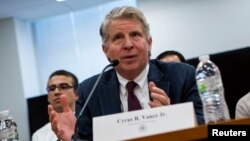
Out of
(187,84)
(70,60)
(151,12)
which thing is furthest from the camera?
(70,60)

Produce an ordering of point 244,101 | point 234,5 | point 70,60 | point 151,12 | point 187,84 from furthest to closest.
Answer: point 70,60 < point 151,12 < point 234,5 < point 244,101 < point 187,84

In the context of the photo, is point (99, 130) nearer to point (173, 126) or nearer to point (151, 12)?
point (173, 126)

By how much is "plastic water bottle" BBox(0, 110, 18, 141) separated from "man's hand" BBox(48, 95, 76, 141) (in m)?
0.25

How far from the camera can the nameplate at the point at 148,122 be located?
1085 millimetres

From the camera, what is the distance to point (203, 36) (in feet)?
15.4

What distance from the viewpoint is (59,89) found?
3.45 metres

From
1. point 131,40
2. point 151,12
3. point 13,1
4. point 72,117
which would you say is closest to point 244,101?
point 131,40

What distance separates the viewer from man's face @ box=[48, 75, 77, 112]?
3.38 metres

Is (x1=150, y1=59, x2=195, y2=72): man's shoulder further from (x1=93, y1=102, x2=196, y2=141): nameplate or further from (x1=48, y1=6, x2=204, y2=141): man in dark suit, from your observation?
(x1=93, y1=102, x2=196, y2=141): nameplate

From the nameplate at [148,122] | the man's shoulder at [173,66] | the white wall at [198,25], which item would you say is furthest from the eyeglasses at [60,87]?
the nameplate at [148,122]

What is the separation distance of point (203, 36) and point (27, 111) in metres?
2.41

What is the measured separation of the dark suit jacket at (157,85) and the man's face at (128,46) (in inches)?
2.8

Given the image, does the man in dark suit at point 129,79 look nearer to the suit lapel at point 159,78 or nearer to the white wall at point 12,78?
the suit lapel at point 159,78

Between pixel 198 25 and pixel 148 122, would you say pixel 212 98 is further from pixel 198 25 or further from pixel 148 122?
pixel 198 25
